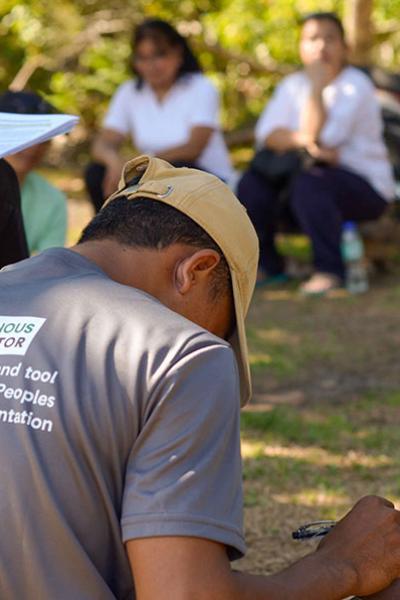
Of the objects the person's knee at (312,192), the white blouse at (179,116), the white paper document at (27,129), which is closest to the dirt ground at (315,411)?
the person's knee at (312,192)

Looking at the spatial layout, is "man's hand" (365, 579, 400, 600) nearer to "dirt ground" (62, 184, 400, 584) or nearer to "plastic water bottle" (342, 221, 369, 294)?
"dirt ground" (62, 184, 400, 584)

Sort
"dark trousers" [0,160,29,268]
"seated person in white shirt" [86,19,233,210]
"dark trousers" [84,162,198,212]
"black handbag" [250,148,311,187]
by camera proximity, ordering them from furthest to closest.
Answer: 1. "dark trousers" [84,162,198,212]
2. "black handbag" [250,148,311,187]
3. "seated person in white shirt" [86,19,233,210]
4. "dark trousers" [0,160,29,268]

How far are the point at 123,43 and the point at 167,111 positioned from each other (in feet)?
13.4

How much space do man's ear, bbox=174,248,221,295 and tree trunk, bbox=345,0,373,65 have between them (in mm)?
6821

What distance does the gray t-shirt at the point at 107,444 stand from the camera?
1.82 metres

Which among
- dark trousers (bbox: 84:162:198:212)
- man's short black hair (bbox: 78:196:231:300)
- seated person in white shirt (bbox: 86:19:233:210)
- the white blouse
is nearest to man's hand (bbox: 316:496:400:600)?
man's short black hair (bbox: 78:196:231:300)

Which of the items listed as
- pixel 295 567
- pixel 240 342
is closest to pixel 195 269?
pixel 240 342

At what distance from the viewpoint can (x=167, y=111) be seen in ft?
22.9

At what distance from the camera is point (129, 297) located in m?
1.96

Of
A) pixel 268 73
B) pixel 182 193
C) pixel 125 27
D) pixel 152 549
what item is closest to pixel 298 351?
pixel 182 193

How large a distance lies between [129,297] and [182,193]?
287mm

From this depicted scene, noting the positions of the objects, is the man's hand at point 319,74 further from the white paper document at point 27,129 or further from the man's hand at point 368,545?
the man's hand at point 368,545

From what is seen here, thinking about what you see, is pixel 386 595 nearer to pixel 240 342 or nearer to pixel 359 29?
pixel 240 342

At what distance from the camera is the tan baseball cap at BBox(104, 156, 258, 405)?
7.03 ft
